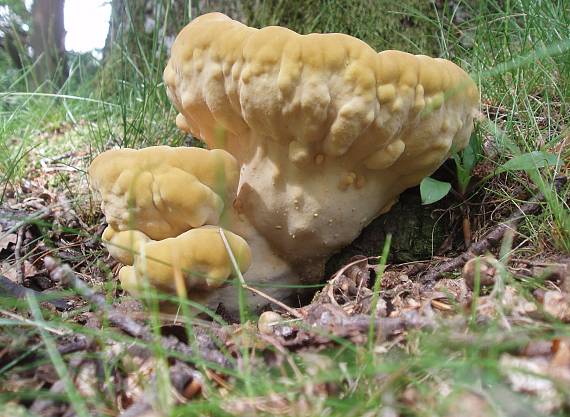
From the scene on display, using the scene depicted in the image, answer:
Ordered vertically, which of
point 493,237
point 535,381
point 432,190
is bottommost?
point 493,237

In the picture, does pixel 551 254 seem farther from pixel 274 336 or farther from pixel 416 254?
pixel 274 336

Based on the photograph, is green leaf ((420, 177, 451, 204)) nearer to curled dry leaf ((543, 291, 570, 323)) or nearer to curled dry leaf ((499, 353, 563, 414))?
curled dry leaf ((543, 291, 570, 323))

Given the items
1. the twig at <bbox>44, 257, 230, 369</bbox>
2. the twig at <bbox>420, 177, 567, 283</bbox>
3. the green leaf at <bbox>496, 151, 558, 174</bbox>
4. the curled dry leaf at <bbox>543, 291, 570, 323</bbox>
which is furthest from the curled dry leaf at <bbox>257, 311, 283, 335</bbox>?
the green leaf at <bbox>496, 151, 558, 174</bbox>

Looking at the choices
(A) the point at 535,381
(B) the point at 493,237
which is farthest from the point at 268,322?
(B) the point at 493,237

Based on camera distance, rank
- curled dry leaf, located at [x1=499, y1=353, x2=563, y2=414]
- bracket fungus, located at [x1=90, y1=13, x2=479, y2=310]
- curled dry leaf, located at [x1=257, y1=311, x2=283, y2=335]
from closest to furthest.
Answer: curled dry leaf, located at [x1=499, y1=353, x2=563, y2=414] → curled dry leaf, located at [x1=257, y1=311, x2=283, y2=335] → bracket fungus, located at [x1=90, y1=13, x2=479, y2=310]

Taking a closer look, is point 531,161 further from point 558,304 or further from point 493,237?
point 558,304

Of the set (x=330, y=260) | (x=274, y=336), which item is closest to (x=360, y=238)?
(x=330, y=260)
